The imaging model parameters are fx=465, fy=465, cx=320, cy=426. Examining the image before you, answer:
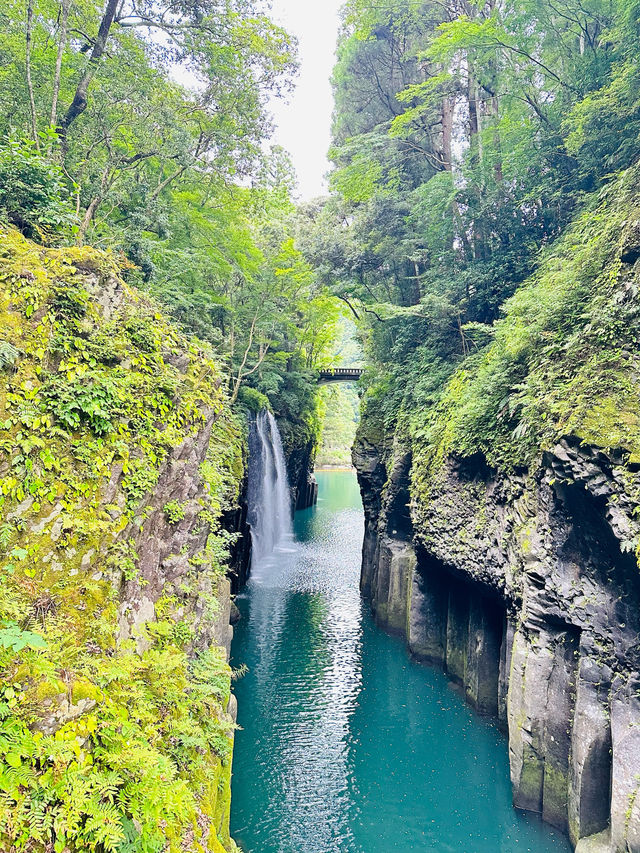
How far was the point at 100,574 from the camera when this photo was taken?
15.3ft

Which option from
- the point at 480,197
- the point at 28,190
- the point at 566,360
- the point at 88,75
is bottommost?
the point at 566,360

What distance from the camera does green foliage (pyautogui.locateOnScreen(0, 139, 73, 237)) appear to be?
684 cm

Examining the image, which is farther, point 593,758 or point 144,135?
point 144,135

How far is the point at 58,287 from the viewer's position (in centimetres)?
578

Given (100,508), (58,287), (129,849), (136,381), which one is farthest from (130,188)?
(129,849)

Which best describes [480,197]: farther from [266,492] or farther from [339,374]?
[339,374]

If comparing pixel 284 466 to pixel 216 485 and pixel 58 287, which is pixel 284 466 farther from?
pixel 58 287

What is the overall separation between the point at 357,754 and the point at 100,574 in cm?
853

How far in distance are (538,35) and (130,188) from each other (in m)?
12.5

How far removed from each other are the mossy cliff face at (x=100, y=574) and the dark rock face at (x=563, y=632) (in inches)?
213

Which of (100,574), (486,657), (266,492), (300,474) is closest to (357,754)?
(486,657)

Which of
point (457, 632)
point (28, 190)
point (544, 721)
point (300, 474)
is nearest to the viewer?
point (28, 190)

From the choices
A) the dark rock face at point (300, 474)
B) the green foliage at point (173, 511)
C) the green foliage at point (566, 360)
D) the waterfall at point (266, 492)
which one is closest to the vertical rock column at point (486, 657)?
the green foliage at point (566, 360)

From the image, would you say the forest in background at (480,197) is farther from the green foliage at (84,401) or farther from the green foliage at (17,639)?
the green foliage at (17,639)
